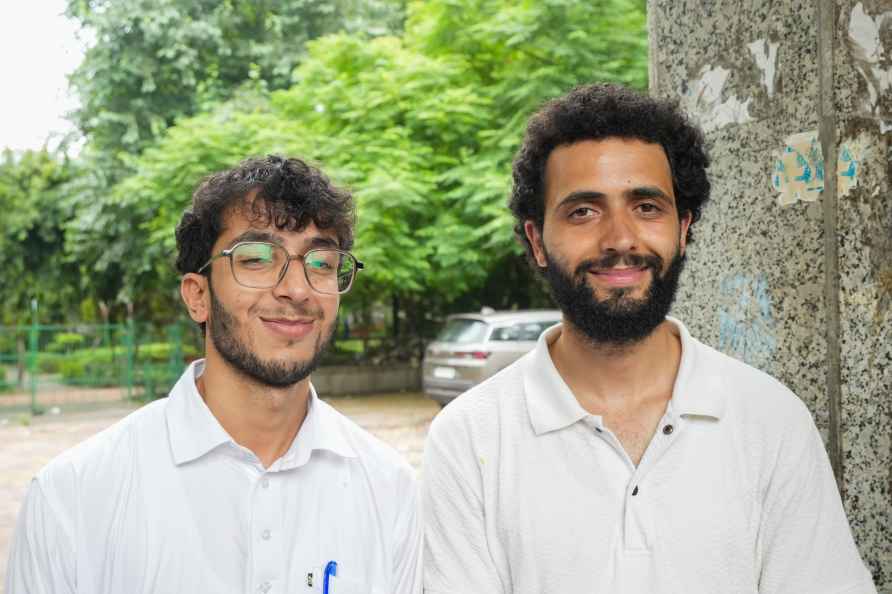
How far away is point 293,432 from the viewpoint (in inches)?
90.4

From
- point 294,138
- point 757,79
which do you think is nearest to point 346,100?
point 294,138

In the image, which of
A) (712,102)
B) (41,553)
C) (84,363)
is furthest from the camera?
(84,363)

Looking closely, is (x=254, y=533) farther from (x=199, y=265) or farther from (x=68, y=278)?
(x=68, y=278)

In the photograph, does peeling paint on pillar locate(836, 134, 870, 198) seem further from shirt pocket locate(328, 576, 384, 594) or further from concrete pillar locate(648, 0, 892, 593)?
shirt pocket locate(328, 576, 384, 594)

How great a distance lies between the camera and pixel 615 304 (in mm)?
2270

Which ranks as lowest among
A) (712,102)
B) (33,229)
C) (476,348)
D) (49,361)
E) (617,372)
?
(49,361)

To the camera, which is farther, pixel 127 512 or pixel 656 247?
pixel 656 247

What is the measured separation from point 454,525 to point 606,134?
1112 millimetres

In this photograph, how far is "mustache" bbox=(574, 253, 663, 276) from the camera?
2.28m

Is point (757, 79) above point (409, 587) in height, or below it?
above

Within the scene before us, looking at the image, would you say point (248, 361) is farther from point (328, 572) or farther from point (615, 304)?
point (615, 304)

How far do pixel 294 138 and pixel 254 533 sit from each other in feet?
44.8

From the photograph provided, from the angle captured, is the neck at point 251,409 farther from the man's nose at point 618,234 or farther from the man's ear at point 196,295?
the man's nose at point 618,234

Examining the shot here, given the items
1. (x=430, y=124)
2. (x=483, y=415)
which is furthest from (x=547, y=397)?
(x=430, y=124)
